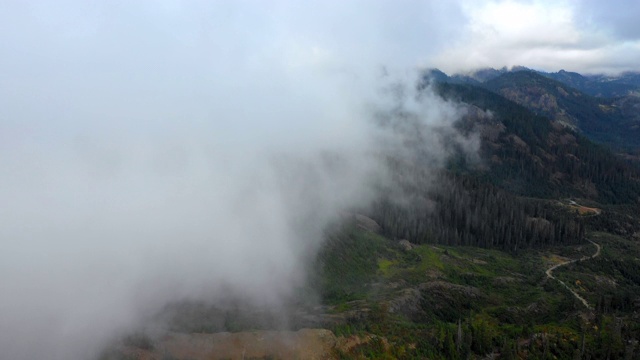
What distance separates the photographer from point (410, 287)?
186 metres

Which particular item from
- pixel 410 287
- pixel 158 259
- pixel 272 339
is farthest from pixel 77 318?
pixel 410 287

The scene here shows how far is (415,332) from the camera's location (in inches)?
5453

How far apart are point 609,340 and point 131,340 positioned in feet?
443

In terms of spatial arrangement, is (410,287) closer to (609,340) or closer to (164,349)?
(609,340)

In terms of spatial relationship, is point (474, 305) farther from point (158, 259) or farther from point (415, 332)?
point (158, 259)

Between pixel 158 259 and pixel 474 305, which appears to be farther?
pixel 158 259

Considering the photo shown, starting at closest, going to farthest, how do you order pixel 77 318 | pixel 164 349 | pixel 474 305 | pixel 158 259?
pixel 164 349, pixel 77 318, pixel 474 305, pixel 158 259

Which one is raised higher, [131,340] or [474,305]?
[131,340]

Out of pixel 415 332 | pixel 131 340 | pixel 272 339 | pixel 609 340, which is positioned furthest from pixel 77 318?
pixel 609 340

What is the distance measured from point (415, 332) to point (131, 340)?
84.1 meters

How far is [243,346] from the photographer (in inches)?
4818

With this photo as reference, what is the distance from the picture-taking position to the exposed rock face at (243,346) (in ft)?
393

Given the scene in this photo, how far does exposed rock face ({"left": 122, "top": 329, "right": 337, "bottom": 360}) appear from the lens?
119669 millimetres

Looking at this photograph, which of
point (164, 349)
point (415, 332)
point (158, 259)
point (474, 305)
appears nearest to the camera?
point (164, 349)
